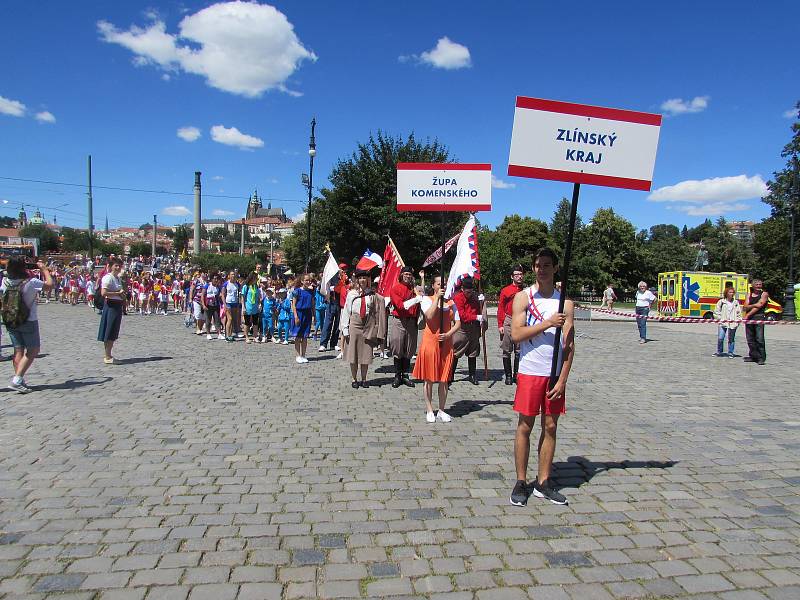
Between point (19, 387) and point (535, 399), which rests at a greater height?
point (535, 399)

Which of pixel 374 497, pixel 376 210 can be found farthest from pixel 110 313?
pixel 376 210

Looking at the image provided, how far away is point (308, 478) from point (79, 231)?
5347 inches

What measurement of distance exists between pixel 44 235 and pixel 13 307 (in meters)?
118

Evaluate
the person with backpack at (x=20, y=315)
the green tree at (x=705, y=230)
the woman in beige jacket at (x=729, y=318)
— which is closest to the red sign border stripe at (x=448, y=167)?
the person with backpack at (x=20, y=315)

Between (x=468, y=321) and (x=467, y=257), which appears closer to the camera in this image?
(x=467, y=257)

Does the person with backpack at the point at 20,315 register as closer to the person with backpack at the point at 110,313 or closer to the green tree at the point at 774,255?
the person with backpack at the point at 110,313

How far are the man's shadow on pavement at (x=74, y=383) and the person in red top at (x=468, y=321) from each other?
566 cm

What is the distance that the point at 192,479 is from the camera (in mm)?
4570

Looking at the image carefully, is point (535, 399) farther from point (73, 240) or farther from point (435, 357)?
point (73, 240)

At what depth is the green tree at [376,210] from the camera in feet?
103

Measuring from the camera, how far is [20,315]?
24.8ft

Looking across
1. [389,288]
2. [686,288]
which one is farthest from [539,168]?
[686,288]

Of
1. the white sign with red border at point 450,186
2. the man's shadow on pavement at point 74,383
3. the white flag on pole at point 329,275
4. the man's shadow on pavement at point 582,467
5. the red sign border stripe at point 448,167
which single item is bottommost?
the man's shadow on pavement at point 74,383

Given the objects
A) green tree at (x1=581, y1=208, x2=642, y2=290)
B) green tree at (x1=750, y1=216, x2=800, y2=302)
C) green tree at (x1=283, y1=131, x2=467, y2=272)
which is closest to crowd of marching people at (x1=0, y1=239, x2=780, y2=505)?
green tree at (x1=283, y1=131, x2=467, y2=272)
